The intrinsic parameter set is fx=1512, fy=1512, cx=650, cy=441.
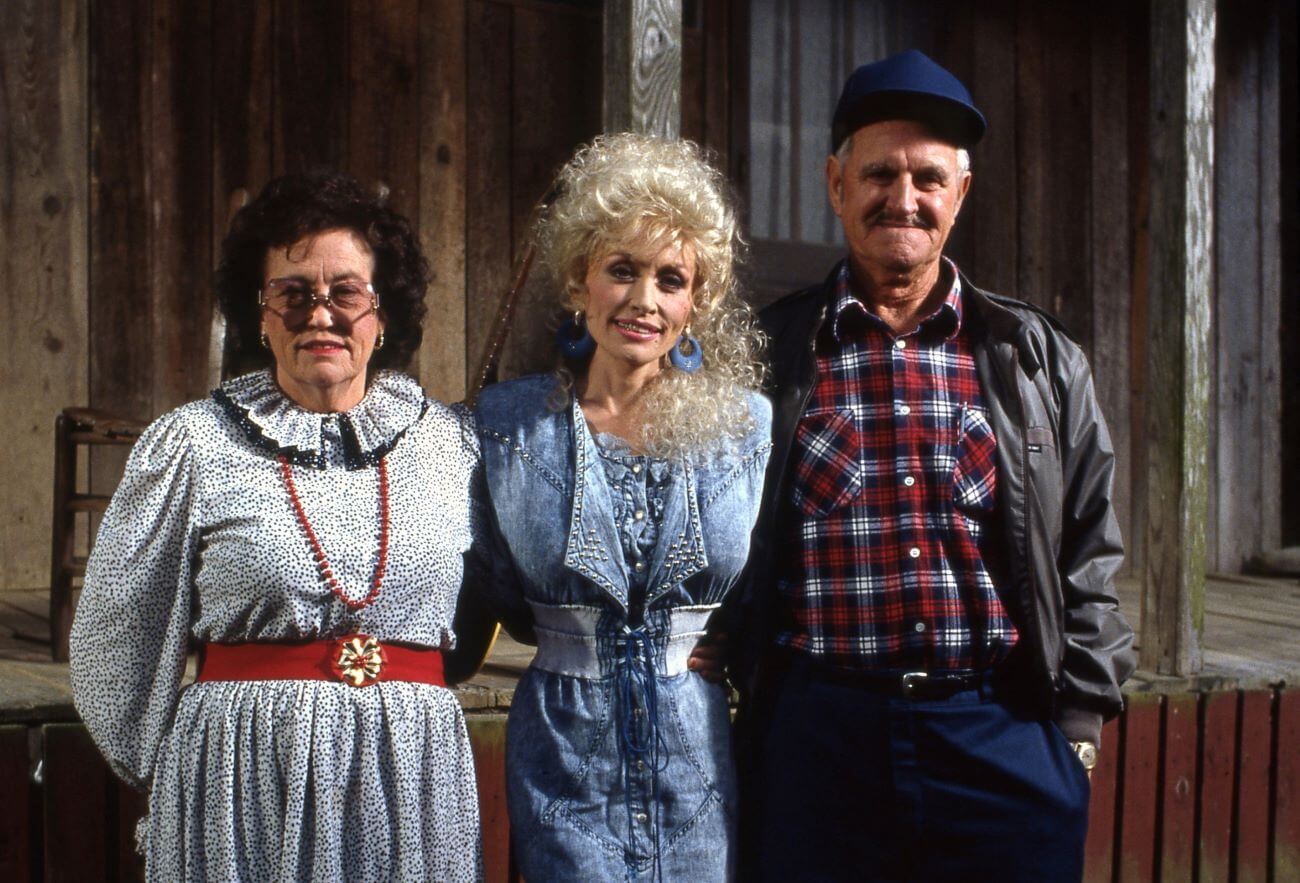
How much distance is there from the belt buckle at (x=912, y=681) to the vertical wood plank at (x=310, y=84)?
3.60 m

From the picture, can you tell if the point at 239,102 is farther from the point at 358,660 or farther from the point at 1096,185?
the point at 1096,185

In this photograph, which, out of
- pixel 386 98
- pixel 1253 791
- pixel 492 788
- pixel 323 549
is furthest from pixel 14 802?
pixel 1253 791

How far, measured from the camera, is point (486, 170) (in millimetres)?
5848

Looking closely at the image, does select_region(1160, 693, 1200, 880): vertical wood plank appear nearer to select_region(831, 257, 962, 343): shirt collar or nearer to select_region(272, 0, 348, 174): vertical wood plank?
select_region(831, 257, 962, 343): shirt collar

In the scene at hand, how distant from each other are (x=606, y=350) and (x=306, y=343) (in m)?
0.49

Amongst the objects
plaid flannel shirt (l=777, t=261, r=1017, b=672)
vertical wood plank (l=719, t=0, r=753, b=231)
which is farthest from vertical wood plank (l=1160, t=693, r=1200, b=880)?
vertical wood plank (l=719, t=0, r=753, b=231)

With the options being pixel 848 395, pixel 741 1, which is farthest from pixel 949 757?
pixel 741 1

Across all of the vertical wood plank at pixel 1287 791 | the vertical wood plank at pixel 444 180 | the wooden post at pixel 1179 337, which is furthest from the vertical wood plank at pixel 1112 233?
the vertical wood plank at pixel 444 180

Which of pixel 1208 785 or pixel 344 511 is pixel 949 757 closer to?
pixel 344 511

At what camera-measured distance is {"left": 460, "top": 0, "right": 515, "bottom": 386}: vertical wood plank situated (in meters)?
5.80

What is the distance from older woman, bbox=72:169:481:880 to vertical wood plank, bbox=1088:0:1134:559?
527cm

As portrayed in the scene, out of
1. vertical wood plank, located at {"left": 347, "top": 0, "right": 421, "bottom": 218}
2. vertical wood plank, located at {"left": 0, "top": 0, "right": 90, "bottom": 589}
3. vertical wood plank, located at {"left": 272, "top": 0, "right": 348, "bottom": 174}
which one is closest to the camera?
vertical wood plank, located at {"left": 0, "top": 0, "right": 90, "bottom": 589}

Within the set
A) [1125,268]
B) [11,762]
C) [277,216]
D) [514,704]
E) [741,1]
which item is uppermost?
[741,1]

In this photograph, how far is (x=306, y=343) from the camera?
7.66 feet
